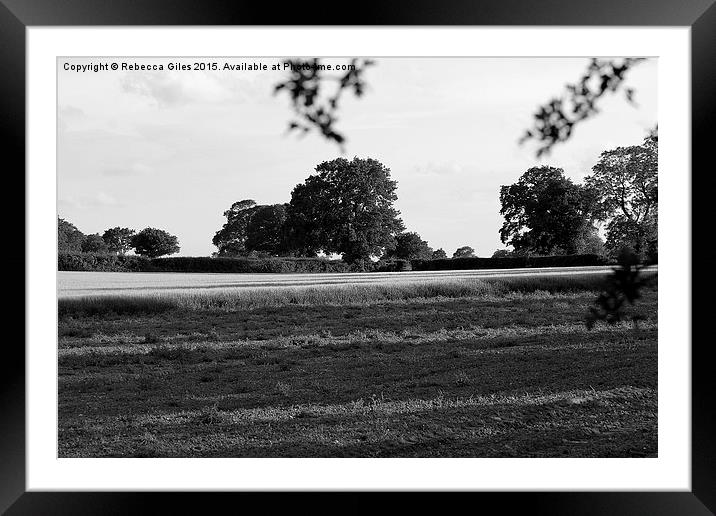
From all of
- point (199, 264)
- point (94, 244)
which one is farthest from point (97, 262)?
point (199, 264)

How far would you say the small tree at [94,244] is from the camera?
15.2ft

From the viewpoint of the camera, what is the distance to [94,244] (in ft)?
15.4

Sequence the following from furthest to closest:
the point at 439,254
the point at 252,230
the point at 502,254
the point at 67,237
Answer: the point at 502,254
the point at 439,254
the point at 252,230
the point at 67,237

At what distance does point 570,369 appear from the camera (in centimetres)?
501

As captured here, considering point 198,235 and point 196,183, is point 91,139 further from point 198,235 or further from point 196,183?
point 198,235

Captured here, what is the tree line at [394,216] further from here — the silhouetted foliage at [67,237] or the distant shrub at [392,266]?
the silhouetted foliage at [67,237]

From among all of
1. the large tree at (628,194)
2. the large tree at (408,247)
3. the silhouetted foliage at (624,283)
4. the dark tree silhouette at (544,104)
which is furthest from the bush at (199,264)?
the silhouetted foliage at (624,283)

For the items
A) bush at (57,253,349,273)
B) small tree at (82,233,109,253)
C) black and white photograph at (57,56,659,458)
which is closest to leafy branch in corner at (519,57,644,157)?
black and white photograph at (57,56,659,458)

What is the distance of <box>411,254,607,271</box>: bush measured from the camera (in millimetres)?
4879

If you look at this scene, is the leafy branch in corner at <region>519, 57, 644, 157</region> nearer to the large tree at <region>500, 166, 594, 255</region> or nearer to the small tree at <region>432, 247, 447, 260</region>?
the large tree at <region>500, 166, 594, 255</region>

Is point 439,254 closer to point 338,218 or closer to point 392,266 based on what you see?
point 392,266

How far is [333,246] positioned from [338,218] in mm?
318
